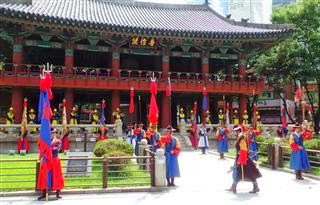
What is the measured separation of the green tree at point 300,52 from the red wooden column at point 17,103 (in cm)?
1868

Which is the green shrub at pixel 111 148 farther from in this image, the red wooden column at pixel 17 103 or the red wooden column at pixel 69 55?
the red wooden column at pixel 69 55

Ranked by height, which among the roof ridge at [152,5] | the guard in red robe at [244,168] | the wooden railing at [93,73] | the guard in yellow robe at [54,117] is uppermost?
the roof ridge at [152,5]

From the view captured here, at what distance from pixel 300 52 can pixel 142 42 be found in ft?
39.5

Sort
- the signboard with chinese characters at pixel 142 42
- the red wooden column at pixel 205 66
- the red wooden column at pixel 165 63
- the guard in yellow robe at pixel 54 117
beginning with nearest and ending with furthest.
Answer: the guard in yellow robe at pixel 54 117 → the signboard with chinese characters at pixel 142 42 → the red wooden column at pixel 165 63 → the red wooden column at pixel 205 66

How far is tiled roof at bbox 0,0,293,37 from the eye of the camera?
22.4 meters

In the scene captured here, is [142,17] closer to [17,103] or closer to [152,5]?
[152,5]

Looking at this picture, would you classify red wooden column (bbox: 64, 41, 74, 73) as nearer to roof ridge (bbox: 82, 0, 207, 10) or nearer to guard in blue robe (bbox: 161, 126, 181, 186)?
roof ridge (bbox: 82, 0, 207, 10)

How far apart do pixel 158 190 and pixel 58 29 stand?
15972 millimetres

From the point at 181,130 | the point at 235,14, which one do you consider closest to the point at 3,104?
the point at 181,130

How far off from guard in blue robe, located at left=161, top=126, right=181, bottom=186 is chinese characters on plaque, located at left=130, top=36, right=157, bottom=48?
1474cm

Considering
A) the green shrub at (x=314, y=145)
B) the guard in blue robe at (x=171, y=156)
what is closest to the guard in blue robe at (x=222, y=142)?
the green shrub at (x=314, y=145)

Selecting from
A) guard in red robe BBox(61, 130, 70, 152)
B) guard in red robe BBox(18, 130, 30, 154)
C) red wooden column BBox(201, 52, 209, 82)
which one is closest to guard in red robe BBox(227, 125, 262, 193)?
guard in red robe BBox(61, 130, 70, 152)

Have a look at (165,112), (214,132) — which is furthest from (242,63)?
(165,112)

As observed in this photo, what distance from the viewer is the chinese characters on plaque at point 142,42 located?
24.5 m
